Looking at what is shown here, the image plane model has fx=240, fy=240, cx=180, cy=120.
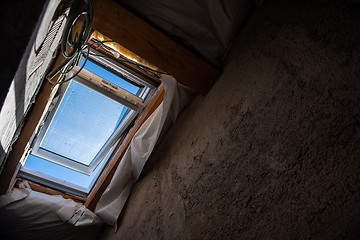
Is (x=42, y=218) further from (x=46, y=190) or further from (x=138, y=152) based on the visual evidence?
(x=138, y=152)

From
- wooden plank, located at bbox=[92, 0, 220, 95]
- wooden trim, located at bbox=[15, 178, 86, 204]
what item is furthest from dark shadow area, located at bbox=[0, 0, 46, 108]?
wooden trim, located at bbox=[15, 178, 86, 204]

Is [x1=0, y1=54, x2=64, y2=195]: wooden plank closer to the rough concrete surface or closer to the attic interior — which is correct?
the attic interior

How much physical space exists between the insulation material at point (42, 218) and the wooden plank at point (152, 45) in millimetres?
1464

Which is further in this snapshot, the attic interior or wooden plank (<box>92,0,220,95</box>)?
wooden plank (<box>92,0,220,95</box>)

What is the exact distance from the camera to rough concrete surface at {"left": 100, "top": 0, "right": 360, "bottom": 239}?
79 centimetres

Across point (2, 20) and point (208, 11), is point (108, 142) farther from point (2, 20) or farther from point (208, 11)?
point (2, 20)

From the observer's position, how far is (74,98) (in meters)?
2.35

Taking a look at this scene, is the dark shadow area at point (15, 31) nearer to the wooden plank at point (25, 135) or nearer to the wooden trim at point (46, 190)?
the wooden plank at point (25, 135)

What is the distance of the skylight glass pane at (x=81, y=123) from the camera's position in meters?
2.36

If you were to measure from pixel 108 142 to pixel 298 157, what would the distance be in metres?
2.13

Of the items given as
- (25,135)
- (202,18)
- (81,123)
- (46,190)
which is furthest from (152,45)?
(46,190)

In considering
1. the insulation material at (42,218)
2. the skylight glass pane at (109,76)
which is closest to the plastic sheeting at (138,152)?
the insulation material at (42,218)

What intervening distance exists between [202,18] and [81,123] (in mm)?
1744

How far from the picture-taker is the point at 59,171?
2.77m
